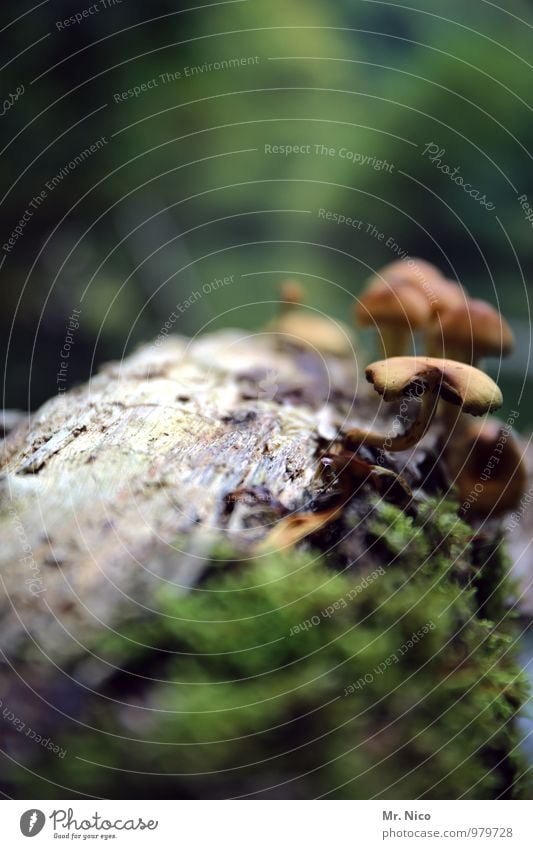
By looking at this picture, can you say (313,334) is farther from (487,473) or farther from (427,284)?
(487,473)

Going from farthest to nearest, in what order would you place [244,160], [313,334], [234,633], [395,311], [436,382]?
1. [244,160]
2. [313,334]
3. [395,311]
4. [436,382]
5. [234,633]

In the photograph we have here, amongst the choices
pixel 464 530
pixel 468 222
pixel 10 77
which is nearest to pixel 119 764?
pixel 464 530

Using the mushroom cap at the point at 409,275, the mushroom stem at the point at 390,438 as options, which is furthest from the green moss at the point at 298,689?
the mushroom cap at the point at 409,275

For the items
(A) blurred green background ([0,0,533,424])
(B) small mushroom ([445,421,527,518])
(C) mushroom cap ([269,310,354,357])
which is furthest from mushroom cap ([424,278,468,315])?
(A) blurred green background ([0,0,533,424])

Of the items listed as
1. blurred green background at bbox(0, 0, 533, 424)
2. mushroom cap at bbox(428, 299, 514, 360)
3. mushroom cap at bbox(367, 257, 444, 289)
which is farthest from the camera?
blurred green background at bbox(0, 0, 533, 424)

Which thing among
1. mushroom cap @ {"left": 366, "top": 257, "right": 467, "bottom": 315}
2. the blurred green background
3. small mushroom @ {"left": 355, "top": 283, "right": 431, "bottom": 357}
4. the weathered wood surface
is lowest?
the weathered wood surface

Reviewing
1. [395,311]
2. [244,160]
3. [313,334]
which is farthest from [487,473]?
[244,160]

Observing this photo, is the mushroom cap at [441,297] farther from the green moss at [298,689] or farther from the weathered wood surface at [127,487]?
the green moss at [298,689]

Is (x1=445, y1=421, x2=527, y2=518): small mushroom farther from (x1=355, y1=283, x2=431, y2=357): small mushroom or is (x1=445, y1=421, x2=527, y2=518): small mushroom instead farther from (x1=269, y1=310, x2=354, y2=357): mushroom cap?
(x1=269, y1=310, x2=354, y2=357): mushroom cap
